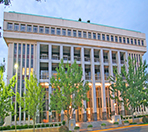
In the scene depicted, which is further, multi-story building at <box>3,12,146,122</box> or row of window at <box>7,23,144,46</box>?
row of window at <box>7,23,144,46</box>

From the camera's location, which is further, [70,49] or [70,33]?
[70,49]

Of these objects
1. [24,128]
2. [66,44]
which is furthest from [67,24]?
[24,128]

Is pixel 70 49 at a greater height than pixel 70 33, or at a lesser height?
lesser

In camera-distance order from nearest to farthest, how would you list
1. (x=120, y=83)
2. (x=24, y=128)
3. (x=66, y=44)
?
1. (x=24, y=128)
2. (x=120, y=83)
3. (x=66, y=44)

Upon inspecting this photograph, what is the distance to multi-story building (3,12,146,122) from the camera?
3597 centimetres

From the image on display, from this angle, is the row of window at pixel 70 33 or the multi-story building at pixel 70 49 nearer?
the multi-story building at pixel 70 49

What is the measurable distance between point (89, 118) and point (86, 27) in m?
22.4

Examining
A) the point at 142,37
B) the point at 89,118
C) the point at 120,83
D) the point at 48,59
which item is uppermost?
the point at 142,37

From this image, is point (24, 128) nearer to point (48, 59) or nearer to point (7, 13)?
point (48, 59)

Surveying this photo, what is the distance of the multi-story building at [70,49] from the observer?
118 ft

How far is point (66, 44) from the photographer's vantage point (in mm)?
39906

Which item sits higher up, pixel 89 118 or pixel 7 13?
pixel 7 13

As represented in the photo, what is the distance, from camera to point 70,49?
40.8m

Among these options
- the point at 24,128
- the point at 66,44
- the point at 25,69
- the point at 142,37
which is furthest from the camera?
the point at 142,37
